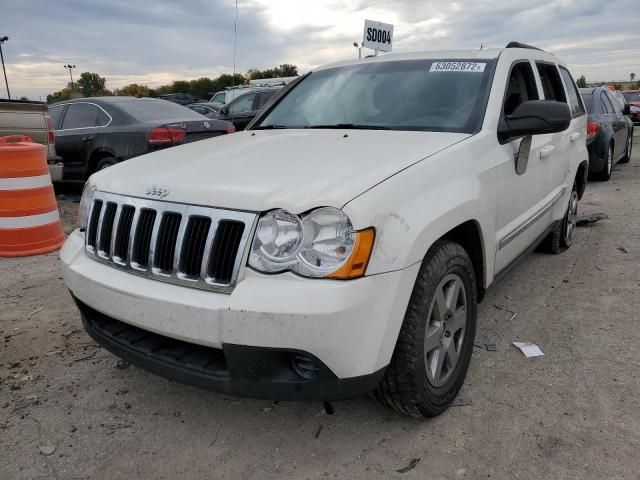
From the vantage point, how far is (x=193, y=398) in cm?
273

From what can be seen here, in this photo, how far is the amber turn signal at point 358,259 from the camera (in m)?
1.93

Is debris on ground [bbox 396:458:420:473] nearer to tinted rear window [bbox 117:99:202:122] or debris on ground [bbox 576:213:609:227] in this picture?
debris on ground [bbox 576:213:609:227]

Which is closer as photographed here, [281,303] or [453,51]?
[281,303]

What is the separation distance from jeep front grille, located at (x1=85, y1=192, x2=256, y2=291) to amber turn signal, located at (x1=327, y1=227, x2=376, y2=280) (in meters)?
0.37

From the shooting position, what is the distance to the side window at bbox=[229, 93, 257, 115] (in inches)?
441

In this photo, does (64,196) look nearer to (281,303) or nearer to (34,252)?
(34,252)

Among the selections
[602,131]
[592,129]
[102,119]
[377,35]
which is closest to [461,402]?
[102,119]

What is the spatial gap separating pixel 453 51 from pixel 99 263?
2.54 metres

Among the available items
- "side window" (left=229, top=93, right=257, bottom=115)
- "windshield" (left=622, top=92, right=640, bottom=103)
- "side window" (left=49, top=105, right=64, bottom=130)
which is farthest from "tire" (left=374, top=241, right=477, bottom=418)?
"windshield" (left=622, top=92, right=640, bottom=103)

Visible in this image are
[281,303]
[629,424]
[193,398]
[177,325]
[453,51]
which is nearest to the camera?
[281,303]

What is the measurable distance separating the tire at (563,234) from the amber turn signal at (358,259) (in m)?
3.42

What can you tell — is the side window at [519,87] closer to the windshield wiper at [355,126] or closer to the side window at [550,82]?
the side window at [550,82]

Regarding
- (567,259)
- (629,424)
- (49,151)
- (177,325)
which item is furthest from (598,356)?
(49,151)

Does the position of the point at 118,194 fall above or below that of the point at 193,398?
above
